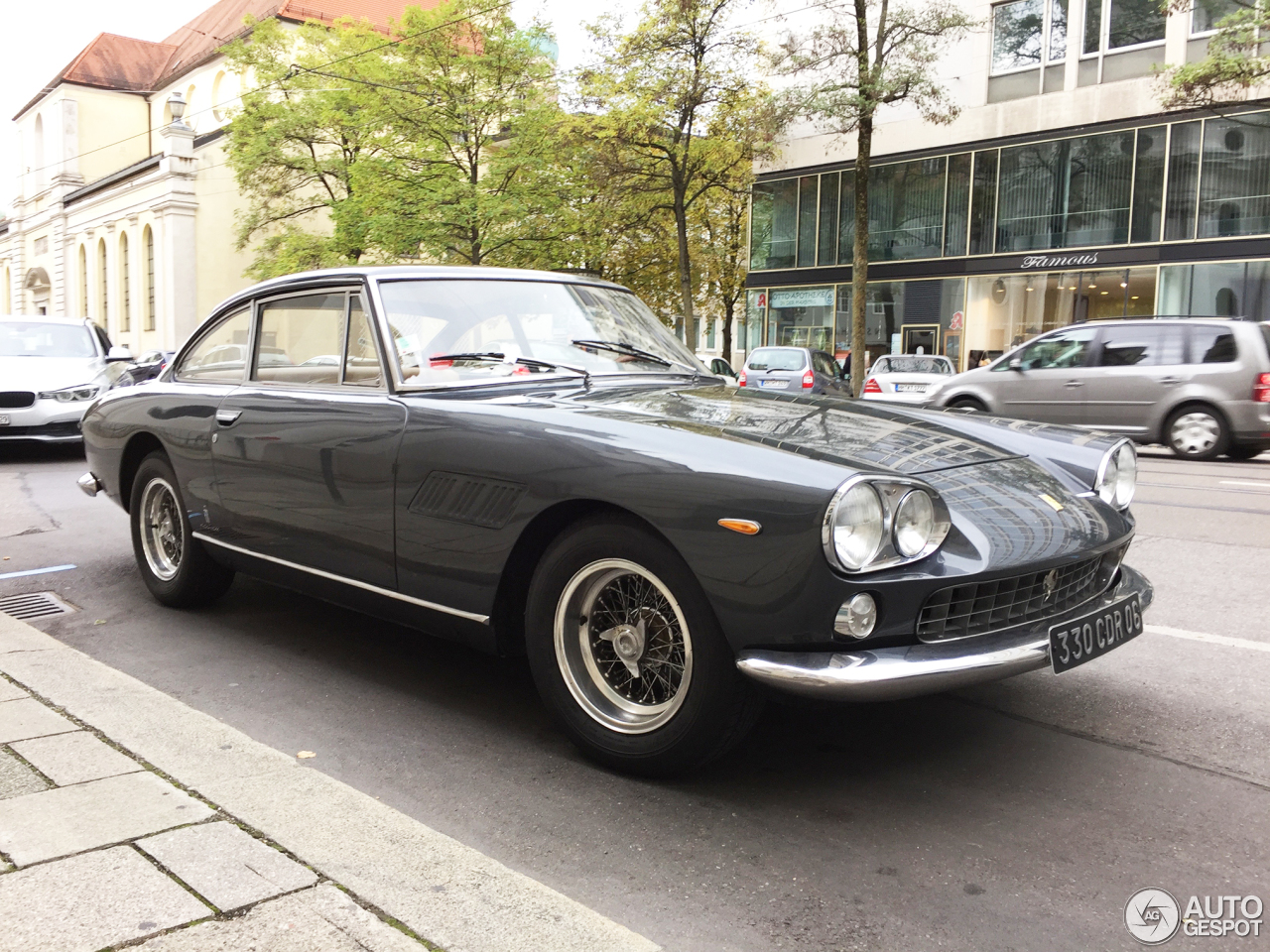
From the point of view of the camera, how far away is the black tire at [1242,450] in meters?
12.8

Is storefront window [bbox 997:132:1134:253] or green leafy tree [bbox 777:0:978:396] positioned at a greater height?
green leafy tree [bbox 777:0:978:396]

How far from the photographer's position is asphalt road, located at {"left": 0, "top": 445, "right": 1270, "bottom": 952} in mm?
2432

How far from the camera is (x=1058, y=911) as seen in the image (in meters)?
2.39

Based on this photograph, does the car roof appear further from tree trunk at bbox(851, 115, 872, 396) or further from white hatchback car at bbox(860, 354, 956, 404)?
tree trunk at bbox(851, 115, 872, 396)

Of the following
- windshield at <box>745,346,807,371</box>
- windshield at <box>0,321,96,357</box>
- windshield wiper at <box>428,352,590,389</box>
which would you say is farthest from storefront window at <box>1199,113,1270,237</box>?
windshield wiper at <box>428,352,590,389</box>

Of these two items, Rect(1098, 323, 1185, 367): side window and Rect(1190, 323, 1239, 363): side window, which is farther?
Rect(1098, 323, 1185, 367): side window

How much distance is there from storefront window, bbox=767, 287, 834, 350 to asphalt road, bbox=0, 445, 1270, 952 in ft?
91.1

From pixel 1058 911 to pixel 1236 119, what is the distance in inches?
1053

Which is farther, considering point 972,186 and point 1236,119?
point 972,186

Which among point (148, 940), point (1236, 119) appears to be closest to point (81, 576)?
point (148, 940)

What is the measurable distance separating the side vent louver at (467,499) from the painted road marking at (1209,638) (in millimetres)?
2737

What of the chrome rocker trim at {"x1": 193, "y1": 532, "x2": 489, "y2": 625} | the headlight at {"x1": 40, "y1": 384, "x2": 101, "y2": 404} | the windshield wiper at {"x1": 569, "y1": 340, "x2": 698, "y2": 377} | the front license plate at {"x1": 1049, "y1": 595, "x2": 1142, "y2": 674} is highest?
the windshield wiper at {"x1": 569, "y1": 340, "x2": 698, "y2": 377}

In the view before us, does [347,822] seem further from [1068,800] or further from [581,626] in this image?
[1068,800]

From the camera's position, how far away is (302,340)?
14.4ft
